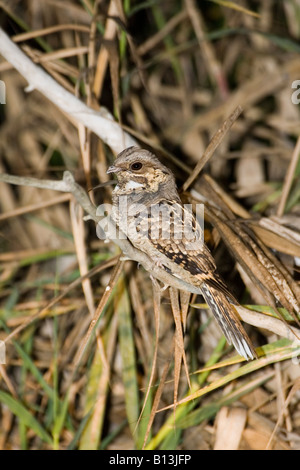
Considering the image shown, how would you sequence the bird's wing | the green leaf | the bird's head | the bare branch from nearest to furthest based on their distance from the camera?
the bird's wing
the bird's head
the bare branch
the green leaf

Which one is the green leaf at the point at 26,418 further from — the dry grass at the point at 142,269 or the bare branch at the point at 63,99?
the bare branch at the point at 63,99

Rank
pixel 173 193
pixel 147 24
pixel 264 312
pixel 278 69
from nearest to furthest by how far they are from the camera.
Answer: pixel 264 312, pixel 173 193, pixel 278 69, pixel 147 24

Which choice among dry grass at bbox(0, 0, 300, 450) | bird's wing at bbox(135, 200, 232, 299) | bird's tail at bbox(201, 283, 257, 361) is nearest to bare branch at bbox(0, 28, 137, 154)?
dry grass at bbox(0, 0, 300, 450)

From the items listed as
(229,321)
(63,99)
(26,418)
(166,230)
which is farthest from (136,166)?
(26,418)

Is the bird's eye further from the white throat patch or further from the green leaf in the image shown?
the green leaf

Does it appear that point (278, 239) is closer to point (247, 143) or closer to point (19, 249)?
point (247, 143)

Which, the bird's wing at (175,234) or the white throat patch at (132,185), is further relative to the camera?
the white throat patch at (132,185)

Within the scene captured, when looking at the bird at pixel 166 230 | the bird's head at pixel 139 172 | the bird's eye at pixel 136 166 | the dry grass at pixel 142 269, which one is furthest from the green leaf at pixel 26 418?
the bird's eye at pixel 136 166
